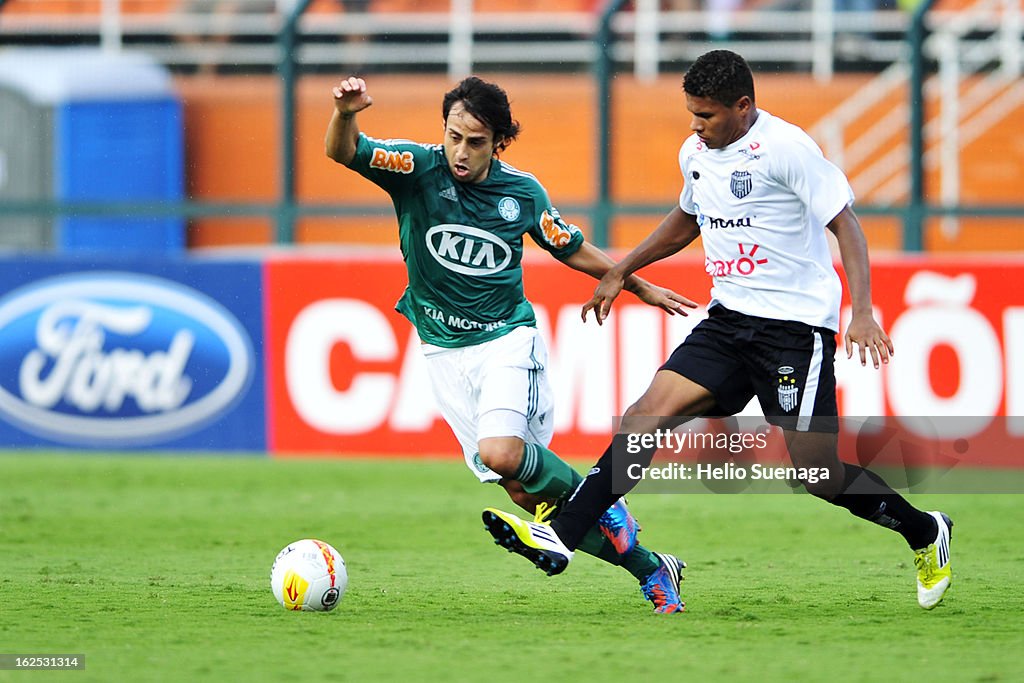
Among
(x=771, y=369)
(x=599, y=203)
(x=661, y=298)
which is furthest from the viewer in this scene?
(x=599, y=203)

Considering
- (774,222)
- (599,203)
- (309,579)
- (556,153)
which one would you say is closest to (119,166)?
(556,153)

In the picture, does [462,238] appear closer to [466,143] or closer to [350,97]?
[466,143]

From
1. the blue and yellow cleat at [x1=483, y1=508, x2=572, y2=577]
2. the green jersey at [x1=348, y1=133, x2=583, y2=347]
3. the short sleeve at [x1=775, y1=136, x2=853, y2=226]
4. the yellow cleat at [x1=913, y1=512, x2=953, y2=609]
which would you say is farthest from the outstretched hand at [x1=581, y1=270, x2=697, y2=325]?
the yellow cleat at [x1=913, y1=512, x2=953, y2=609]

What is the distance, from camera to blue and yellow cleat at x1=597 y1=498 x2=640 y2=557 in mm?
6168

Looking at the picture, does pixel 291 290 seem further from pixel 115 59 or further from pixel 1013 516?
pixel 1013 516

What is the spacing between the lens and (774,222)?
6090 mm

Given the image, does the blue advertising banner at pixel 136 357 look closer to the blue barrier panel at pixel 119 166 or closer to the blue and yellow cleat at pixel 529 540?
the blue barrier panel at pixel 119 166

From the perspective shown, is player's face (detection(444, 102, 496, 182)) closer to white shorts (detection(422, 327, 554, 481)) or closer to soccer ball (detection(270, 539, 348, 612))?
white shorts (detection(422, 327, 554, 481))

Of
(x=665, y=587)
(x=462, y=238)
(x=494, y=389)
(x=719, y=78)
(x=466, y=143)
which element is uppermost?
(x=719, y=78)

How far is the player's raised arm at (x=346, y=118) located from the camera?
19.4ft

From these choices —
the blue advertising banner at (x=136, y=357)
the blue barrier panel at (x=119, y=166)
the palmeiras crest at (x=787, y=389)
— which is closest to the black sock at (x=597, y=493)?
the palmeiras crest at (x=787, y=389)

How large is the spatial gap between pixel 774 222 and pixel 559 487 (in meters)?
1.35

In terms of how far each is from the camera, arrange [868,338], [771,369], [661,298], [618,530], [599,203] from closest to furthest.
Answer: [868,338]
[771,369]
[618,530]
[661,298]
[599,203]

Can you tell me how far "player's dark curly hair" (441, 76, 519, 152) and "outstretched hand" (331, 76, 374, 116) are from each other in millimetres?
458
